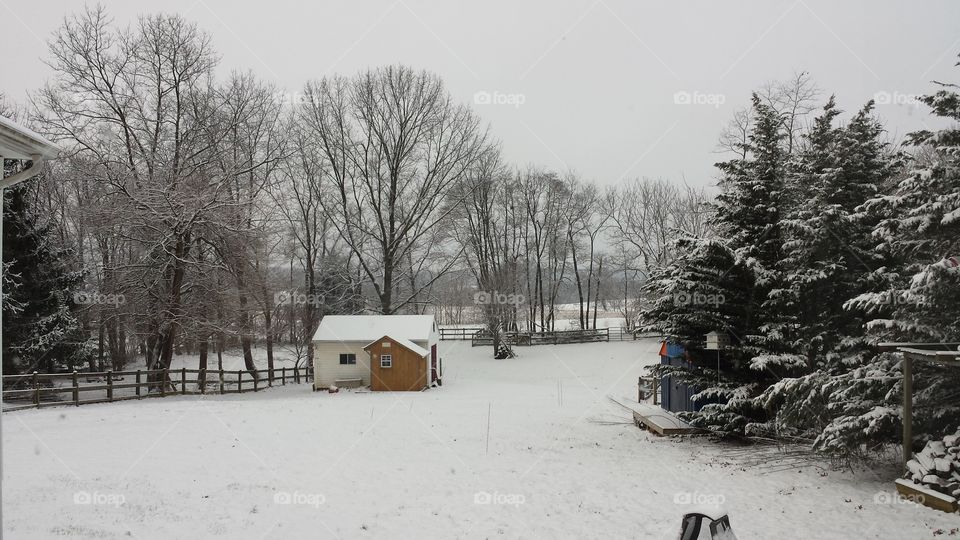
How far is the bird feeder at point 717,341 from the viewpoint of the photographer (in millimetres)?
12555

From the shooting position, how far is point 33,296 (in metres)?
21.5

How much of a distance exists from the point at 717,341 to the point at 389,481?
7522 mm

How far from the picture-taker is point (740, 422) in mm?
12766

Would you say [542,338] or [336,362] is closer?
[336,362]

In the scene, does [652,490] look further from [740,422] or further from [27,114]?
[27,114]

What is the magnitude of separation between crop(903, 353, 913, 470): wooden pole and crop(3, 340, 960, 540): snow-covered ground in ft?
2.36

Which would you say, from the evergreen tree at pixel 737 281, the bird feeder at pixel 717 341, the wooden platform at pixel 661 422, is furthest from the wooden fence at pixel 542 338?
the bird feeder at pixel 717 341

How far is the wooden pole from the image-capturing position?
27.1 ft

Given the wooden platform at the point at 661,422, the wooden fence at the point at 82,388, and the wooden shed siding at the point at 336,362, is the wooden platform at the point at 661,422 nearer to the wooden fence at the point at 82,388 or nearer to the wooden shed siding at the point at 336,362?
the wooden shed siding at the point at 336,362
